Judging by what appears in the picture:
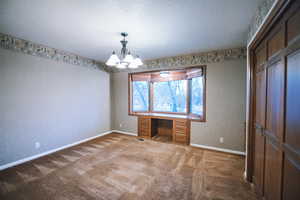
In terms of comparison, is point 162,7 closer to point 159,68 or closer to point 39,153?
point 159,68

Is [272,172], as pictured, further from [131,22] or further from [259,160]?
[131,22]

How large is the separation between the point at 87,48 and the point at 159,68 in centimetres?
204

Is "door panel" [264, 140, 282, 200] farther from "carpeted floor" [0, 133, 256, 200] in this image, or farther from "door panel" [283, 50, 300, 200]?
"carpeted floor" [0, 133, 256, 200]

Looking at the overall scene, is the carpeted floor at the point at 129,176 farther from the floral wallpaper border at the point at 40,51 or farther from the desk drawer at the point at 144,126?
the floral wallpaper border at the point at 40,51

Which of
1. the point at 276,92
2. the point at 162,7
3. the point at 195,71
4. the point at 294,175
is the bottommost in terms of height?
the point at 294,175

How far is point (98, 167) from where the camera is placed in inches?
96.0

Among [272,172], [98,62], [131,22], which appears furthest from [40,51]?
[272,172]

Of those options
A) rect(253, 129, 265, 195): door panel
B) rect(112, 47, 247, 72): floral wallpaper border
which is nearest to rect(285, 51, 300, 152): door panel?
rect(253, 129, 265, 195): door panel

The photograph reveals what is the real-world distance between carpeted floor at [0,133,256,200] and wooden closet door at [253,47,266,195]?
291 mm

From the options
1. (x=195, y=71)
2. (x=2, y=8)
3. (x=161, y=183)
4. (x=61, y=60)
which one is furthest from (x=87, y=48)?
(x=161, y=183)

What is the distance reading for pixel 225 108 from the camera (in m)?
3.11

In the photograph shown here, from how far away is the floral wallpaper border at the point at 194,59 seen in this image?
2.98 m

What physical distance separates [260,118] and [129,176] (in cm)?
219

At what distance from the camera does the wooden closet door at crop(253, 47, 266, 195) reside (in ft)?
5.28
